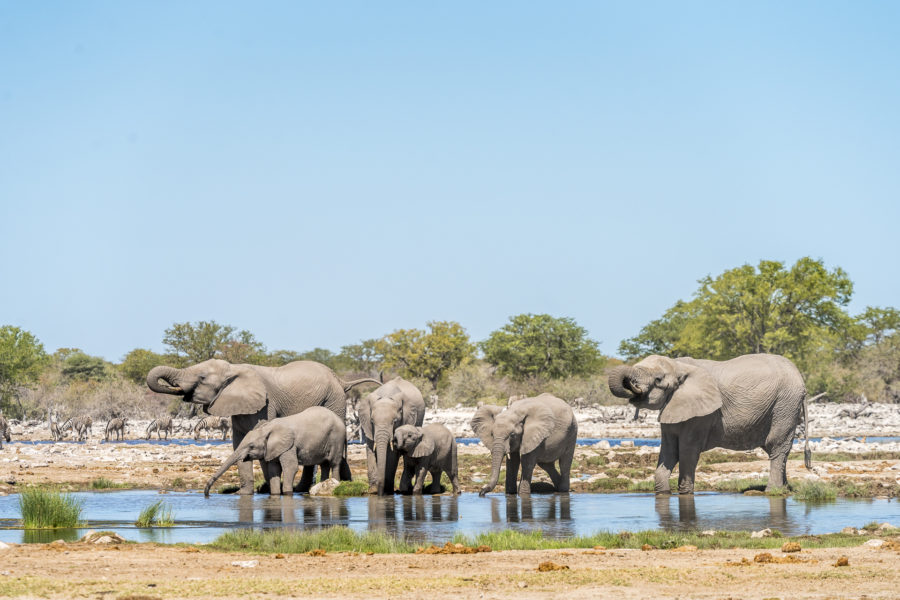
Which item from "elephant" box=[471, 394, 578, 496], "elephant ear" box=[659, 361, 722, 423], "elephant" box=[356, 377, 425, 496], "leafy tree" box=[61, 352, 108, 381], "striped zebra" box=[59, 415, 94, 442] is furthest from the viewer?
"leafy tree" box=[61, 352, 108, 381]

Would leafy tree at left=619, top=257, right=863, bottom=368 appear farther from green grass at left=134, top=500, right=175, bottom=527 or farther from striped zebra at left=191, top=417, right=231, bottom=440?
green grass at left=134, top=500, right=175, bottom=527

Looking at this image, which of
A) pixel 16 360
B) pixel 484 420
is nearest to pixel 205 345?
pixel 16 360

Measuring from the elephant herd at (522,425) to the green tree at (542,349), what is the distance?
6487cm

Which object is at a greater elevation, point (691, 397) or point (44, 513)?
point (691, 397)

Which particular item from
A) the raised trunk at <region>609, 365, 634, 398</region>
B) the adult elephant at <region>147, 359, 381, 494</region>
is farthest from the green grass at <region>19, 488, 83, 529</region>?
the raised trunk at <region>609, 365, 634, 398</region>

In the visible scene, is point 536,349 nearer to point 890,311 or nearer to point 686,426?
point 890,311

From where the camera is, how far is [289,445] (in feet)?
79.6

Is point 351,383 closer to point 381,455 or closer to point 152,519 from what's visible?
point 381,455

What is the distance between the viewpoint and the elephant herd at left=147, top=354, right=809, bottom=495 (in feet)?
76.3

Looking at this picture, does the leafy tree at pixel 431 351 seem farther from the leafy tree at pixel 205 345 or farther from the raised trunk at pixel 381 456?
the raised trunk at pixel 381 456

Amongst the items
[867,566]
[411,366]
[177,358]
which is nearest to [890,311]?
[411,366]

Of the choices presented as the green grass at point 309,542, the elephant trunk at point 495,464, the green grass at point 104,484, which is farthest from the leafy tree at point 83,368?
the green grass at point 309,542

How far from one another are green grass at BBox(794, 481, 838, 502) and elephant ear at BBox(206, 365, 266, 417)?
11.4 m

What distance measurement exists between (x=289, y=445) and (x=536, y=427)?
16.5 feet
